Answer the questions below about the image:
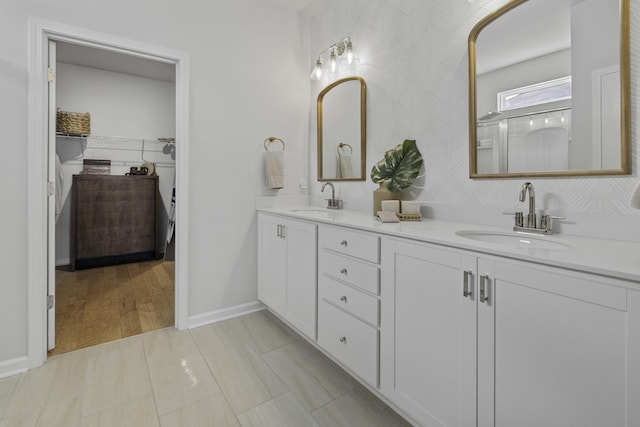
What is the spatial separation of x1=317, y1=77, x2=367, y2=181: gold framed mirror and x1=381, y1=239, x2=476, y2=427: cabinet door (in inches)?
46.2

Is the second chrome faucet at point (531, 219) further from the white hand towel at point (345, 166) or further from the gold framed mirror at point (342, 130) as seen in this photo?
the white hand towel at point (345, 166)

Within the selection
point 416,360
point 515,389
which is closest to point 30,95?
point 416,360

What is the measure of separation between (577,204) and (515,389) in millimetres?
801

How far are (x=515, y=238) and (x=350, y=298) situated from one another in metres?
0.79

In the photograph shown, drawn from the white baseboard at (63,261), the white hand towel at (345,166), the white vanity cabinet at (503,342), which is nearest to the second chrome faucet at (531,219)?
the white vanity cabinet at (503,342)

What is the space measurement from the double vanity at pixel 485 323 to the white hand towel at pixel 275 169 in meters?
0.99

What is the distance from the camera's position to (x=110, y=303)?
2.77 m

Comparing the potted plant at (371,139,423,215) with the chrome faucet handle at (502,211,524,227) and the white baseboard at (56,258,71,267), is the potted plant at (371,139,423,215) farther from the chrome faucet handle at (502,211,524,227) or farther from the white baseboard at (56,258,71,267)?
the white baseboard at (56,258,71,267)

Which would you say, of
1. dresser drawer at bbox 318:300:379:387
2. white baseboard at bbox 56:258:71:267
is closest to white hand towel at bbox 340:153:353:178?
dresser drawer at bbox 318:300:379:387

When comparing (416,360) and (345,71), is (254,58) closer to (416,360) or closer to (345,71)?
(345,71)

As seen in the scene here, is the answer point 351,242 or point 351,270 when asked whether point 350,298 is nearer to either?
point 351,270

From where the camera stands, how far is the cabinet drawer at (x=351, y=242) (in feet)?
4.62

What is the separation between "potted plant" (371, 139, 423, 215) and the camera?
1831mm

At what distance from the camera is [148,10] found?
211cm
